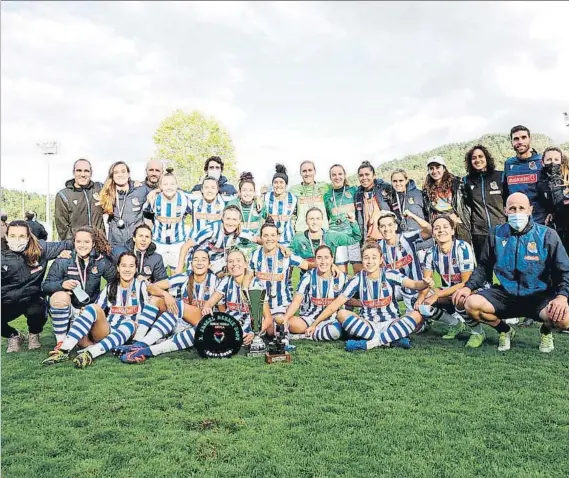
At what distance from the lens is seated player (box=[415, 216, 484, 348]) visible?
5.18 meters

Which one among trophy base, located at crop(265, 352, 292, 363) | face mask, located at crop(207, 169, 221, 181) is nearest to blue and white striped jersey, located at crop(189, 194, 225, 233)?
face mask, located at crop(207, 169, 221, 181)

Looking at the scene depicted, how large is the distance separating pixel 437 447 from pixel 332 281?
2650 mm

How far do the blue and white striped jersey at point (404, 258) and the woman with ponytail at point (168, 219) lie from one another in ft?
7.81

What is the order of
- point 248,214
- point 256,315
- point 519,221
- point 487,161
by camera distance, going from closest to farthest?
point 519,221 → point 256,315 → point 487,161 → point 248,214

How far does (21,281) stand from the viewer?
16.6 feet

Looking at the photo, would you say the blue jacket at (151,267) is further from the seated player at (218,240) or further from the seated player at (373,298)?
the seated player at (373,298)

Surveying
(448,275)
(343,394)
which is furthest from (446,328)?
(343,394)

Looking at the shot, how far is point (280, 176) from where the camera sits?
6.48 metres

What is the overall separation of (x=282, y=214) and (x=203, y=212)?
37.8 inches

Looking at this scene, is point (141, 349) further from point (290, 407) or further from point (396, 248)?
point (396, 248)

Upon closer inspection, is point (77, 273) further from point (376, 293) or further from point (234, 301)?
point (376, 293)

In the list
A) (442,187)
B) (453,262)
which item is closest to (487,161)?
(442,187)

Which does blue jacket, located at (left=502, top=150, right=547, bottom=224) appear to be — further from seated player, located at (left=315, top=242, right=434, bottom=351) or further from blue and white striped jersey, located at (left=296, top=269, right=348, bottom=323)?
blue and white striped jersey, located at (left=296, top=269, right=348, bottom=323)

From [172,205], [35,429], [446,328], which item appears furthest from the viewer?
[172,205]
